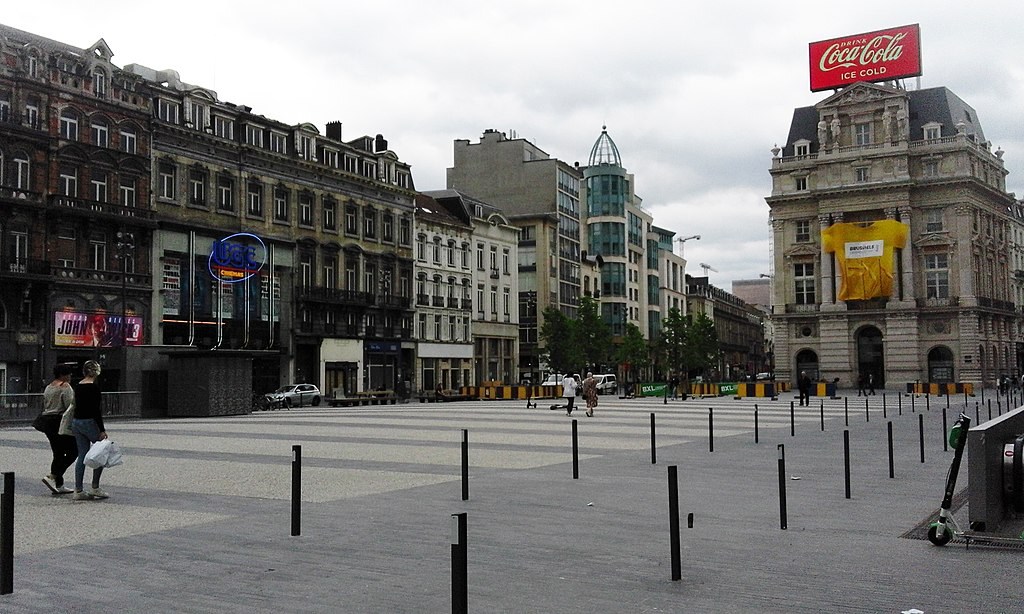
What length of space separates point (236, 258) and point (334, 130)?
1929 centimetres

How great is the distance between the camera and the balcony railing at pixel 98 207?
45750mm

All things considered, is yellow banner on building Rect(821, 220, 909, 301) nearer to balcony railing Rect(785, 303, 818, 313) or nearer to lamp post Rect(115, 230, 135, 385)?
balcony railing Rect(785, 303, 818, 313)

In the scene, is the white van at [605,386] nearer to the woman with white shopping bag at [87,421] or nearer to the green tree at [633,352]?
the green tree at [633,352]

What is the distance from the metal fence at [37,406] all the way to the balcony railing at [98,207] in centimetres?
1674

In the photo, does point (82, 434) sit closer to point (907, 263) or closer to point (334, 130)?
point (334, 130)

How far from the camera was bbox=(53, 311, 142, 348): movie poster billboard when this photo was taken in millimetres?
45781

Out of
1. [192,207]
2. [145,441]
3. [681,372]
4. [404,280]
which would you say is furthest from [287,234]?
[681,372]

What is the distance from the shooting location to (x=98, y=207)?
47.8m

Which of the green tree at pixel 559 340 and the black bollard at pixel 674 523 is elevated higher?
the green tree at pixel 559 340

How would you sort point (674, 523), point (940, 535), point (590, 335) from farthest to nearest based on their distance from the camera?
1. point (590, 335)
2. point (940, 535)
3. point (674, 523)

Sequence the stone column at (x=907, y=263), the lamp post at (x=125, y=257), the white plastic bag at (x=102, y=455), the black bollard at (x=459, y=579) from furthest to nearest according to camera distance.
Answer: the stone column at (x=907, y=263)
the lamp post at (x=125, y=257)
the white plastic bag at (x=102, y=455)
the black bollard at (x=459, y=579)

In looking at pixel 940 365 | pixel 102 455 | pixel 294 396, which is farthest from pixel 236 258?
pixel 940 365

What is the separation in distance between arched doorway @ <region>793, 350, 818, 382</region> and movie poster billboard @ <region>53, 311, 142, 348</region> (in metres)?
59.2

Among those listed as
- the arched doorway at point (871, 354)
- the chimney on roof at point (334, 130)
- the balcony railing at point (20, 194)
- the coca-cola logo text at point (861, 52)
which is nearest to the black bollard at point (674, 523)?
the balcony railing at point (20, 194)
